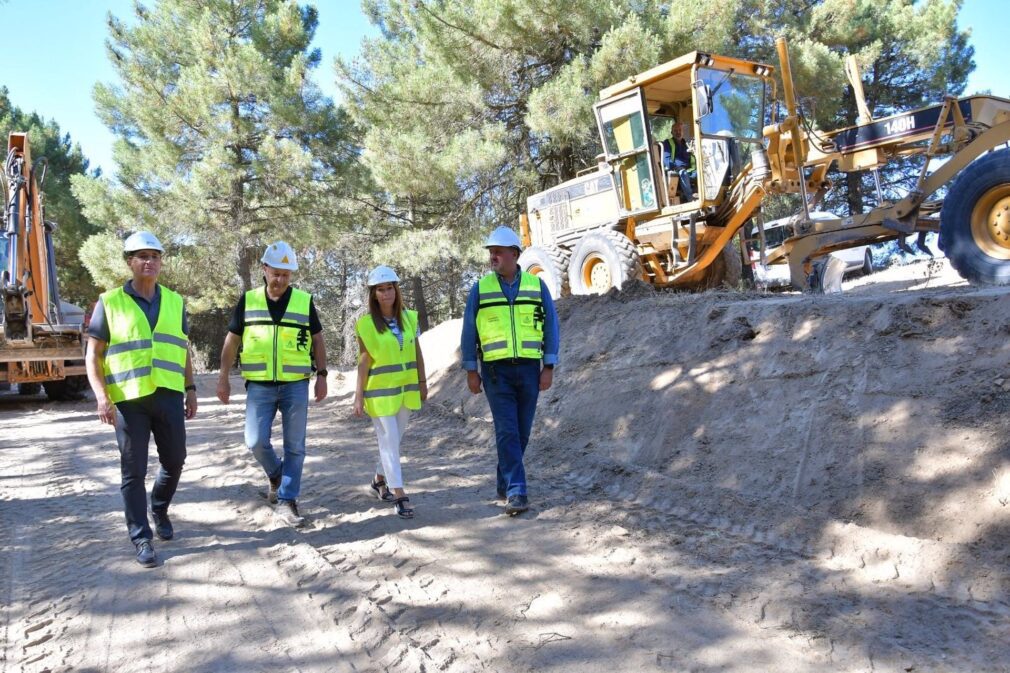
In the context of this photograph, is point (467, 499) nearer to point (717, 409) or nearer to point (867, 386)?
point (717, 409)

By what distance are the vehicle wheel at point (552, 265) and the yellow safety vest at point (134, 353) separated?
7.50m

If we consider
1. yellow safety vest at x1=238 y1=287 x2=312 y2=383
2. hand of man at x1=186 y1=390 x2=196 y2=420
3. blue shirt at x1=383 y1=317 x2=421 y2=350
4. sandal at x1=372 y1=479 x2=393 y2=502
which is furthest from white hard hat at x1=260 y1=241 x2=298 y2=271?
sandal at x1=372 y1=479 x2=393 y2=502

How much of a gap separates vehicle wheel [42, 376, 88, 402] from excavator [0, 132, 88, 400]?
48.5 inches

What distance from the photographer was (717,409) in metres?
6.13

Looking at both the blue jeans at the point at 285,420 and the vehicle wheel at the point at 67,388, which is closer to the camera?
the blue jeans at the point at 285,420

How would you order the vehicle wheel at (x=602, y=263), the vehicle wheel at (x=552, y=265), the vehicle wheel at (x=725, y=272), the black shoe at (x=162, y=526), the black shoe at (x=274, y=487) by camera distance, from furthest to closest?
the vehicle wheel at (x=552, y=265) → the vehicle wheel at (x=725, y=272) → the vehicle wheel at (x=602, y=263) → the black shoe at (x=274, y=487) → the black shoe at (x=162, y=526)

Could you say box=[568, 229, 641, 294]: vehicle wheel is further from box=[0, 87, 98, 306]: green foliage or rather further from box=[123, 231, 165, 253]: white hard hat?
box=[0, 87, 98, 306]: green foliage

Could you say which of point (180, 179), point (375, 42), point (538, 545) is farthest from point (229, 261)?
point (538, 545)

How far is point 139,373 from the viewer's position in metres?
4.64

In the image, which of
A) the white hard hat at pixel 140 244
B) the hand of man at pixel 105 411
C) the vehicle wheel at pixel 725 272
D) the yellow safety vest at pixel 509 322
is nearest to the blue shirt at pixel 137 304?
the white hard hat at pixel 140 244

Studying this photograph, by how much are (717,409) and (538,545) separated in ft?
7.34

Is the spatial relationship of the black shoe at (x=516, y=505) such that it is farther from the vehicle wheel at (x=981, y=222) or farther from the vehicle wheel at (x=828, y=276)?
the vehicle wheel at (x=828, y=276)

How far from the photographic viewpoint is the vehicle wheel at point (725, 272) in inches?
468

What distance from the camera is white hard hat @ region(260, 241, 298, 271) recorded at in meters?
5.23
